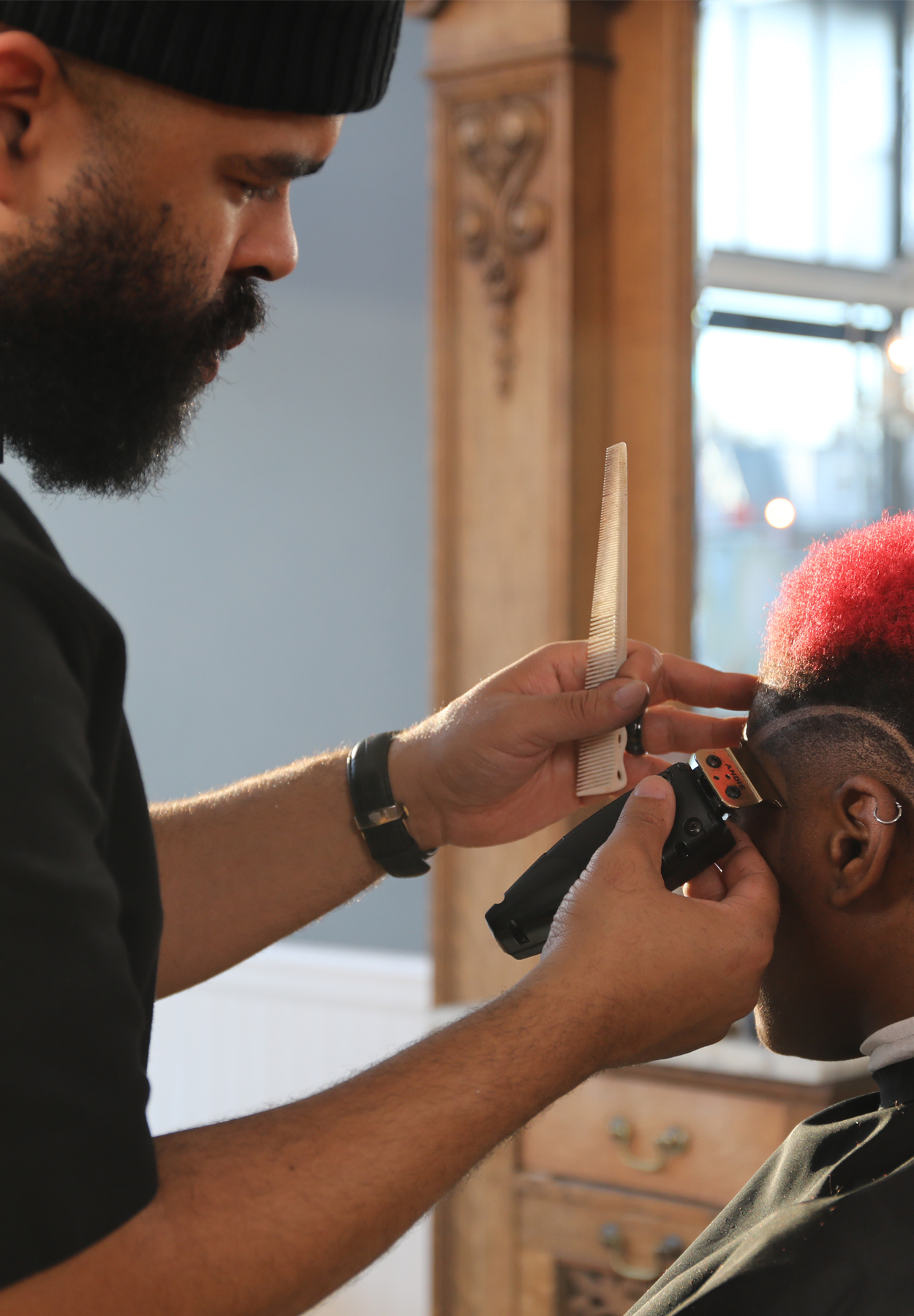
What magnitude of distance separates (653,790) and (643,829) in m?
0.05

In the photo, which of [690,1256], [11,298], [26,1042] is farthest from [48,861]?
[690,1256]

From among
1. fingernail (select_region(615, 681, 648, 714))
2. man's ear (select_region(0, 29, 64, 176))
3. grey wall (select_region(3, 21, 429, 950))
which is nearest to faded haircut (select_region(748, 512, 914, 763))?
fingernail (select_region(615, 681, 648, 714))

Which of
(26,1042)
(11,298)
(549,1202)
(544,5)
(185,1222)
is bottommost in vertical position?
(549,1202)

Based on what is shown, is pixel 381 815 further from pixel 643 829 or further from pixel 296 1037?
pixel 296 1037

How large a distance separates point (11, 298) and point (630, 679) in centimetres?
63

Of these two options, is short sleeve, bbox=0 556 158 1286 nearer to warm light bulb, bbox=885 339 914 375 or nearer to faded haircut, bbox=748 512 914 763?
faded haircut, bbox=748 512 914 763

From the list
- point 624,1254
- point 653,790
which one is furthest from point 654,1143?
point 653,790

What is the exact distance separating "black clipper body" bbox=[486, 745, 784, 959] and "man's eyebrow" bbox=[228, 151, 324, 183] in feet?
1.93

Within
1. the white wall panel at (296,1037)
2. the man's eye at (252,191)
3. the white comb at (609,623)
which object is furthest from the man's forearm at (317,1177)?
the white wall panel at (296,1037)

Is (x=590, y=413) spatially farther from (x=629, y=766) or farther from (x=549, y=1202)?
(x=549, y=1202)

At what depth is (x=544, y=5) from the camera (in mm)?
2266

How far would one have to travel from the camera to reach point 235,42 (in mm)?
985

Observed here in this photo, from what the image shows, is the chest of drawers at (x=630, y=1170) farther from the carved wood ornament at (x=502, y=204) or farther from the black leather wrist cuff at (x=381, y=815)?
the carved wood ornament at (x=502, y=204)

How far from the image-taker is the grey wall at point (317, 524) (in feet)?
10.3
